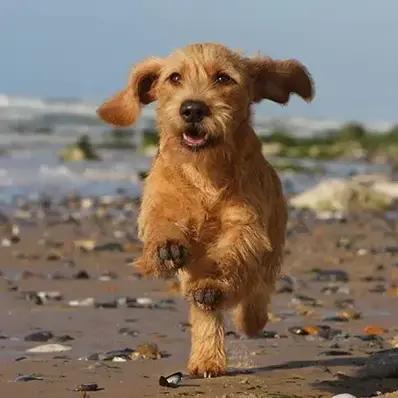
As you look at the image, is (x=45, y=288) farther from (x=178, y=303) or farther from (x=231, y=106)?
(x=231, y=106)

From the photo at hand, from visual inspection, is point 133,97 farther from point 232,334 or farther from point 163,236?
point 232,334

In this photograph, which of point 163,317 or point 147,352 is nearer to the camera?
point 147,352

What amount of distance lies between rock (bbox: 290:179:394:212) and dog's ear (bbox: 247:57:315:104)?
980cm

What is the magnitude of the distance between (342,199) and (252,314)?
33.6 ft

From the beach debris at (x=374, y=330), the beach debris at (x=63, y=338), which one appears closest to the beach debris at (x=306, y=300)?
the beach debris at (x=374, y=330)

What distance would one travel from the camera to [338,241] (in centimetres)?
1294

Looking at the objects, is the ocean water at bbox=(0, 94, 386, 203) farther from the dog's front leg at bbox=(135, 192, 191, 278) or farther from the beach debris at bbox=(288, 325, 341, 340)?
the dog's front leg at bbox=(135, 192, 191, 278)

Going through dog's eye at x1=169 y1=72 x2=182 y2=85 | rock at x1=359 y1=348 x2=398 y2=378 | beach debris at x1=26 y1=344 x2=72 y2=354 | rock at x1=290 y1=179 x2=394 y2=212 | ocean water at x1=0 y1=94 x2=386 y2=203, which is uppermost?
ocean water at x1=0 y1=94 x2=386 y2=203

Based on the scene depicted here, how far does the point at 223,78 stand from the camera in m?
5.97

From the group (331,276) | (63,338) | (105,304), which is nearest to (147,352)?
(63,338)

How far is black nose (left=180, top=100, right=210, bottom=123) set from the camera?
→ 5629 mm

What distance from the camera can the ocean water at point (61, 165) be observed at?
19.7 meters

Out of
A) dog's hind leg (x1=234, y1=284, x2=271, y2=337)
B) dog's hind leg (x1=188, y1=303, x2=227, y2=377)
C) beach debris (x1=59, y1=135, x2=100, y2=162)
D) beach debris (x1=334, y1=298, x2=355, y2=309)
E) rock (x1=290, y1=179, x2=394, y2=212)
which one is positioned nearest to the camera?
dog's hind leg (x1=188, y1=303, x2=227, y2=377)

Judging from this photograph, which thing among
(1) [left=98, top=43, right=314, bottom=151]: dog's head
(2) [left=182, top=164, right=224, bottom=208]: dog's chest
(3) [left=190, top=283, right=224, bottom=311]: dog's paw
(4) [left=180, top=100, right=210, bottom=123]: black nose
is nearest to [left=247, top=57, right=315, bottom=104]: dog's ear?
(1) [left=98, top=43, right=314, bottom=151]: dog's head
